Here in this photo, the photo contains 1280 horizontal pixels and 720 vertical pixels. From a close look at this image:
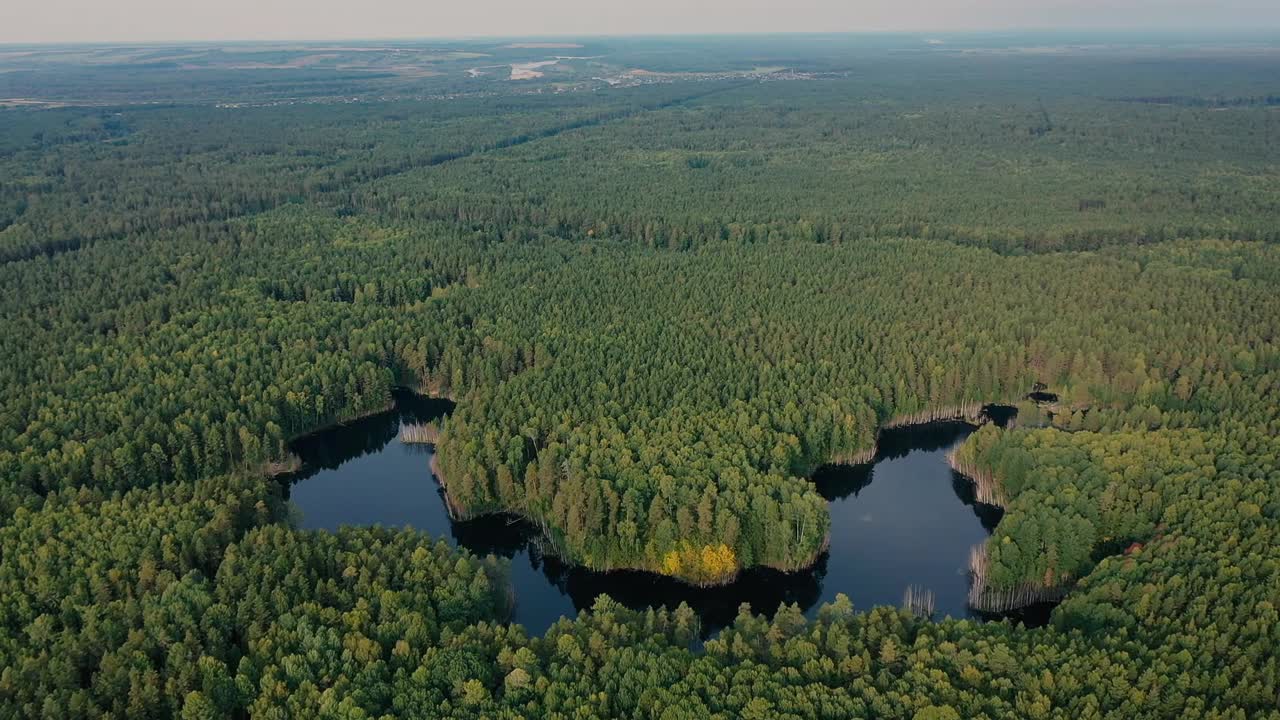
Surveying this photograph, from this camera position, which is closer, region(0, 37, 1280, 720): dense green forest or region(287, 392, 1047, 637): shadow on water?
region(0, 37, 1280, 720): dense green forest

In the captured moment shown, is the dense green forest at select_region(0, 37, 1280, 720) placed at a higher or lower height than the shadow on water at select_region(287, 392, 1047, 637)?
higher

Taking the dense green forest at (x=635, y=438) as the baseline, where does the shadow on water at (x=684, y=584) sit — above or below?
below

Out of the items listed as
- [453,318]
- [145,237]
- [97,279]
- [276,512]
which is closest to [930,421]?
[453,318]

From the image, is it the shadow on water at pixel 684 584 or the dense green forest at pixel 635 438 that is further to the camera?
the shadow on water at pixel 684 584
